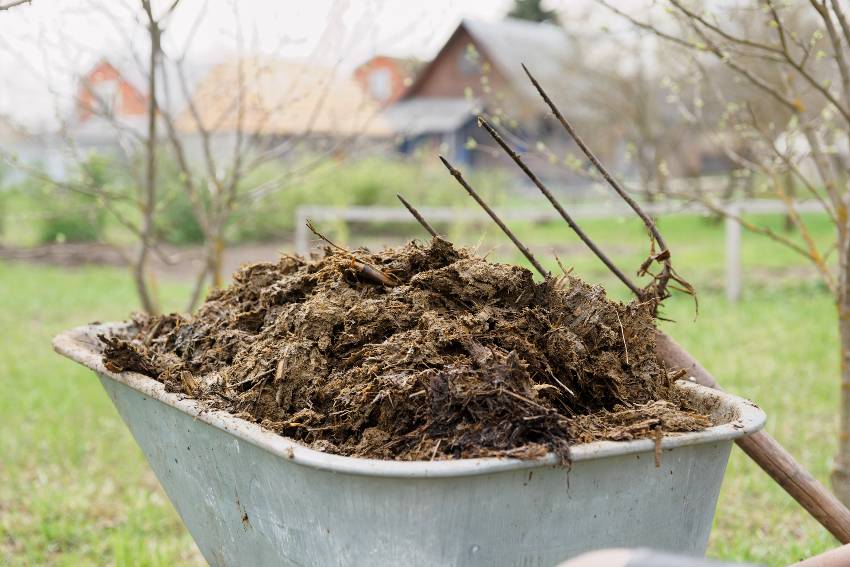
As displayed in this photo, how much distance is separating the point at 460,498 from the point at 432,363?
0.34 metres

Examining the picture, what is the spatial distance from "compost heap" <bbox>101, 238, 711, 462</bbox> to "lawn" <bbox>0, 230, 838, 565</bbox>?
1355 mm

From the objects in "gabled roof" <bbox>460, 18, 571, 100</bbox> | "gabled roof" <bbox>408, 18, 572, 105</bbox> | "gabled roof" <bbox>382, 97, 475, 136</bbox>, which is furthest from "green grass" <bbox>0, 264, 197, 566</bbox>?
"gabled roof" <bbox>382, 97, 475, 136</bbox>

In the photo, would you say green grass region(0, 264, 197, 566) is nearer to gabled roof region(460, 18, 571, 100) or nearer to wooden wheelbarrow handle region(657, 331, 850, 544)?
wooden wheelbarrow handle region(657, 331, 850, 544)

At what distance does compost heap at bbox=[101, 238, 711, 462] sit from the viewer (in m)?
1.57

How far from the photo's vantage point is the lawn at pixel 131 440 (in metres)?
3.56

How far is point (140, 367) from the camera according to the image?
82.6 inches

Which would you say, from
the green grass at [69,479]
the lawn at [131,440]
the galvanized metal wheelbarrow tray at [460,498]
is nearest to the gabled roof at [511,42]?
the lawn at [131,440]

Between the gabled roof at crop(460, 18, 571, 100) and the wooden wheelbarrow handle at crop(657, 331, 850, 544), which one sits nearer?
Result: the wooden wheelbarrow handle at crop(657, 331, 850, 544)

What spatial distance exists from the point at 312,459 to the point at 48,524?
2809mm

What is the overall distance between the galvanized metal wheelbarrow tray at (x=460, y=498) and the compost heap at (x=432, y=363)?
0.06 metres

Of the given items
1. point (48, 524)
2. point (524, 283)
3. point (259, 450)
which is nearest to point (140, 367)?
point (259, 450)

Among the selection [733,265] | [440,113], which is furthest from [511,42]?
[733,265]

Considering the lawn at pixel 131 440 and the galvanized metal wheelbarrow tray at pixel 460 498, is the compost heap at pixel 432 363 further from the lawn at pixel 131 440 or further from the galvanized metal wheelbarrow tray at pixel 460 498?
the lawn at pixel 131 440

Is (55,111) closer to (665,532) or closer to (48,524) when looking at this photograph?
(48,524)
